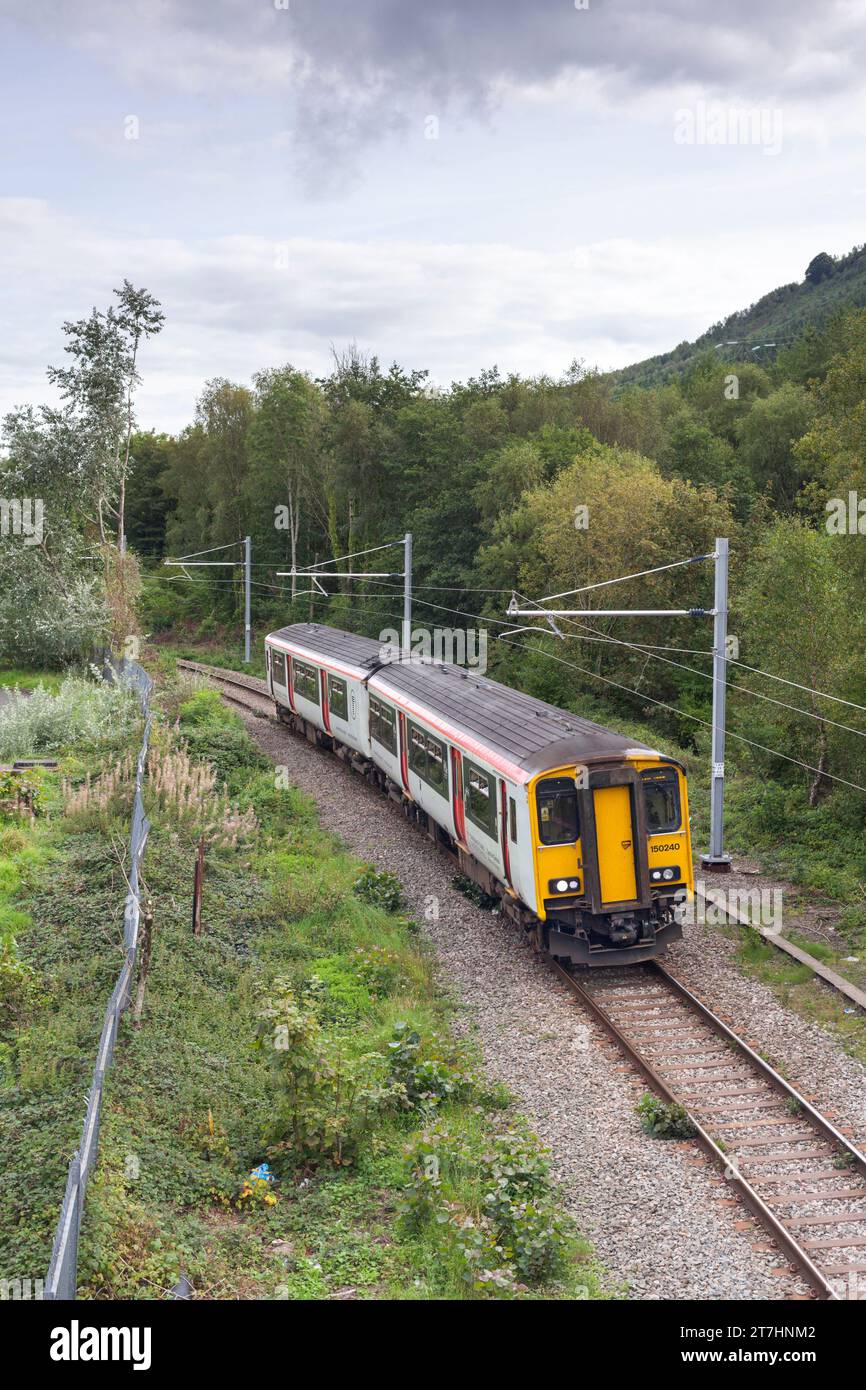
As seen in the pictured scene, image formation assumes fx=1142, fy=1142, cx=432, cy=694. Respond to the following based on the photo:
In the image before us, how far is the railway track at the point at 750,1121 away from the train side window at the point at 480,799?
2072 millimetres

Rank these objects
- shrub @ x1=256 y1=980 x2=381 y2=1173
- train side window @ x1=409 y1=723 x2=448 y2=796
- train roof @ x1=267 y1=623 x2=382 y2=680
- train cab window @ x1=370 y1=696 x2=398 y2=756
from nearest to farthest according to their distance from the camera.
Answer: shrub @ x1=256 y1=980 x2=381 y2=1173 < train side window @ x1=409 y1=723 x2=448 y2=796 < train cab window @ x1=370 y1=696 x2=398 y2=756 < train roof @ x1=267 y1=623 x2=382 y2=680

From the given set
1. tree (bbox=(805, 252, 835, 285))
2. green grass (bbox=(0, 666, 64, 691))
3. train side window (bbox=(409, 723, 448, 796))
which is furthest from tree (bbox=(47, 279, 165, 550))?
tree (bbox=(805, 252, 835, 285))

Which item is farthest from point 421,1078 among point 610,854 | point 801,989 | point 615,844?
point 801,989

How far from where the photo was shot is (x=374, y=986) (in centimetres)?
1386

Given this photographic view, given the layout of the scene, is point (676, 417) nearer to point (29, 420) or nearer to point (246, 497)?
point (246, 497)

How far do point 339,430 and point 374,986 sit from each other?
41.2 m

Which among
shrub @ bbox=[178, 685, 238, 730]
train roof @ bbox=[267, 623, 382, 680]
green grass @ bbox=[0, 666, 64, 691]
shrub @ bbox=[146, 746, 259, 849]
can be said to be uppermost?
train roof @ bbox=[267, 623, 382, 680]

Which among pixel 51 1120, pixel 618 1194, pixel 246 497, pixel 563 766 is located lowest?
pixel 618 1194

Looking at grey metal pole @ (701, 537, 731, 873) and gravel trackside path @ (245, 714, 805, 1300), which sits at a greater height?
grey metal pole @ (701, 537, 731, 873)

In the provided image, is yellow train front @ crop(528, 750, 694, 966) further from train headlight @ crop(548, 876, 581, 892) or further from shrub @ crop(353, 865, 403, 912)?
shrub @ crop(353, 865, 403, 912)

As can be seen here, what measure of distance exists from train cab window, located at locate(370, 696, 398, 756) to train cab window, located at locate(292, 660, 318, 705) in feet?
17.5

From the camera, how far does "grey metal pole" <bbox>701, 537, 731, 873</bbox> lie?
1795 centimetres

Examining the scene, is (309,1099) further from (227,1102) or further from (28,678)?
(28,678)

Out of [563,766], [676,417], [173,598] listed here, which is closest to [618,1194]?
[563,766]
